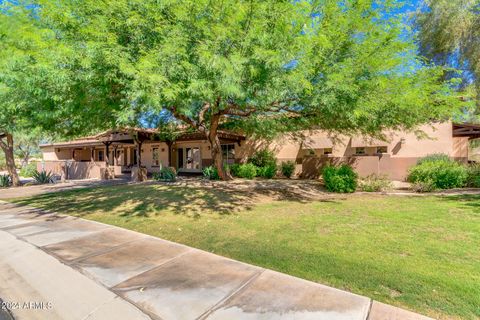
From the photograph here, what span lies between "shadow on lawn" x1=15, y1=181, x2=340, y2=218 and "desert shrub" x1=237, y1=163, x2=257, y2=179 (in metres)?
5.27

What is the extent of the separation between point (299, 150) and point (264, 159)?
337 cm

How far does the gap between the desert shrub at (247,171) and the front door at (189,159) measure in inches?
219

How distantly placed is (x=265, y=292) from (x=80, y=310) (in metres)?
2.44

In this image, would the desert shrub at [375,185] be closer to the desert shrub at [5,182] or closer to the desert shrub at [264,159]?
the desert shrub at [264,159]

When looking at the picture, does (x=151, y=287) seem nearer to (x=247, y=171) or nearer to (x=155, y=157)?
(x=247, y=171)

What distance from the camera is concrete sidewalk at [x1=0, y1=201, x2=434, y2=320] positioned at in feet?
11.0

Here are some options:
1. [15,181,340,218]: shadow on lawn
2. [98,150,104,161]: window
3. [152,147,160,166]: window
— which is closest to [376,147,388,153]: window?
[15,181,340,218]: shadow on lawn

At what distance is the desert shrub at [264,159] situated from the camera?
65.4 ft

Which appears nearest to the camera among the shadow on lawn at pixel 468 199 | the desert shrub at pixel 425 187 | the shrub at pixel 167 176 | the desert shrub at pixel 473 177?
the shadow on lawn at pixel 468 199

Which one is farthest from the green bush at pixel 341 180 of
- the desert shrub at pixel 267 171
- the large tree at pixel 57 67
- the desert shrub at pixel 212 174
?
the large tree at pixel 57 67

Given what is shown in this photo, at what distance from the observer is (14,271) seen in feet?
15.5

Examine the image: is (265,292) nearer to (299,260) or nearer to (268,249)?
(299,260)

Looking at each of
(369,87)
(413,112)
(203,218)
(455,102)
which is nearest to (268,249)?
(203,218)

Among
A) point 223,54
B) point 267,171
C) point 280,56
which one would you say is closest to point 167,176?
point 267,171
